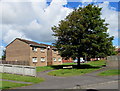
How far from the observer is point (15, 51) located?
3900cm

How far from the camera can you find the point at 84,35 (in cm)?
2397

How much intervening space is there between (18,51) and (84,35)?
791 inches

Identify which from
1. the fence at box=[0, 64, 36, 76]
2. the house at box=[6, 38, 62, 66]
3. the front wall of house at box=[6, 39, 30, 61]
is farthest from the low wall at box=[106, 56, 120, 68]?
the front wall of house at box=[6, 39, 30, 61]

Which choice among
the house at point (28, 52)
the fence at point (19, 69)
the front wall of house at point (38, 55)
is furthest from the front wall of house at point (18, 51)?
the fence at point (19, 69)

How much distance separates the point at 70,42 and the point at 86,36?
113 inches

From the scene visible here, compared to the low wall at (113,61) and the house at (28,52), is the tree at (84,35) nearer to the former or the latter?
the low wall at (113,61)

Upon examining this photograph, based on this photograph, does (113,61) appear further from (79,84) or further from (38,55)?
(38,55)

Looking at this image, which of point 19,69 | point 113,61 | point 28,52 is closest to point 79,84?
point 19,69

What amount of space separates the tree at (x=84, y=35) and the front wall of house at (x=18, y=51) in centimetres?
1271

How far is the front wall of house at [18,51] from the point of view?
120 feet

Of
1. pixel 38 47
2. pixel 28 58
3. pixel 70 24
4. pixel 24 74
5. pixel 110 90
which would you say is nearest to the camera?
pixel 110 90

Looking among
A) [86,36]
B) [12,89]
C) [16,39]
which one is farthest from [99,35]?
[16,39]

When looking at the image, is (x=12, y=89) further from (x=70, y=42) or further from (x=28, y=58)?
(x=28, y=58)

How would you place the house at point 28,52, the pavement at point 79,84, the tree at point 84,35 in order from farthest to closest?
the house at point 28,52
the tree at point 84,35
the pavement at point 79,84
